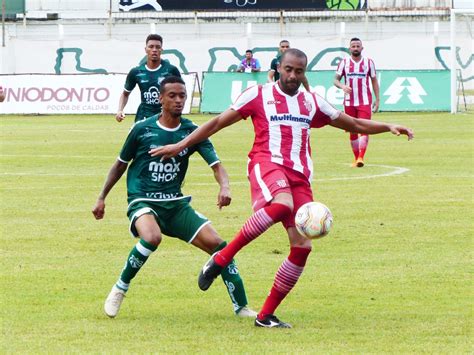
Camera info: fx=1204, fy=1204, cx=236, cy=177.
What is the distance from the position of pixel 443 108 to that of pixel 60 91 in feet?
40.3

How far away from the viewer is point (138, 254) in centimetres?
911

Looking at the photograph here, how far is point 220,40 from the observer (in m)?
52.5

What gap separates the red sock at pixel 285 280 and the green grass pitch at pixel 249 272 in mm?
202

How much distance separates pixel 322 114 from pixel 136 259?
1815 mm

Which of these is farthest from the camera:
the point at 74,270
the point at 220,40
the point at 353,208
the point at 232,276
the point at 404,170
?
the point at 220,40

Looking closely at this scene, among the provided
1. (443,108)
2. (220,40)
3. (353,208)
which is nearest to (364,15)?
(220,40)

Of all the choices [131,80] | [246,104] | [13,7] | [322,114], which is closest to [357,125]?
[322,114]

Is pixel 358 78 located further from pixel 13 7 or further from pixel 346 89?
pixel 13 7

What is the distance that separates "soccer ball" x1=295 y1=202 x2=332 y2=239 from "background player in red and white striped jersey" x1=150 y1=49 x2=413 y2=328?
0.13 metres

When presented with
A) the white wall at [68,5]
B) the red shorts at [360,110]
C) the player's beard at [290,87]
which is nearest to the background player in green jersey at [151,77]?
the red shorts at [360,110]

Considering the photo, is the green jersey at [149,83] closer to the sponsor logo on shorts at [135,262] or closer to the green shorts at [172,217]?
the green shorts at [172,217]

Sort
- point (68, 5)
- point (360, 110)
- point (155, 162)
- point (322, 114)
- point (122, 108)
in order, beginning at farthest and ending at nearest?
point (68, 5) → point (360, 110) → point (122, 108) → point (155, 162) → point (322, 114)

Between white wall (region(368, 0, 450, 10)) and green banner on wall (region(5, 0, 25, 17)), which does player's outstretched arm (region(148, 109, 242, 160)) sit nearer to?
white wall (region(368, 0, 450, 10))

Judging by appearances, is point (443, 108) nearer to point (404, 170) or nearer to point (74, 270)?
point (404, 170)
